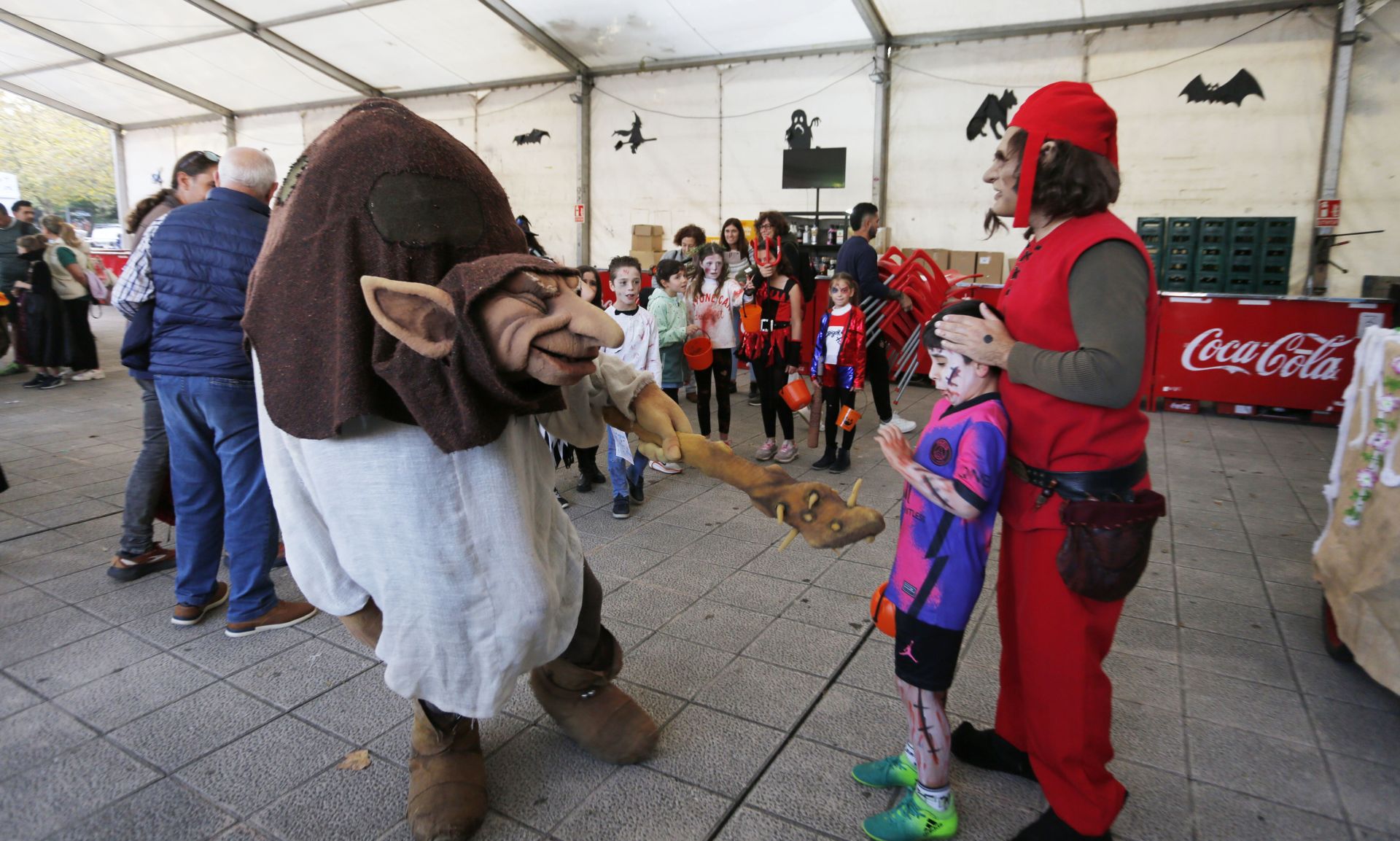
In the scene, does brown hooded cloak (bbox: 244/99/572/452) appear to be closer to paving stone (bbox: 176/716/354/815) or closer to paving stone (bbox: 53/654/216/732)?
paving stone (bbox: 176/716/354/815)

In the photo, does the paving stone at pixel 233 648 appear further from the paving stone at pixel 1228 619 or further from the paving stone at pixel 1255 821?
the paving stone at pixel 1228 619

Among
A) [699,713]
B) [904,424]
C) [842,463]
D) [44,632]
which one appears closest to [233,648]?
[44,632]

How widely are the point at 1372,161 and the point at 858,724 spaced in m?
10.9

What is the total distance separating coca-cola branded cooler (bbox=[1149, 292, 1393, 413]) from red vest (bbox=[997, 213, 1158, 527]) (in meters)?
6.59

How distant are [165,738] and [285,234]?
1.88m

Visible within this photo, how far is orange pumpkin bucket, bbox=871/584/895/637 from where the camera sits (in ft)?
6.84

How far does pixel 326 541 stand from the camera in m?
1.90

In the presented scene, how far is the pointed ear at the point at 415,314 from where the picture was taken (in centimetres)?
147

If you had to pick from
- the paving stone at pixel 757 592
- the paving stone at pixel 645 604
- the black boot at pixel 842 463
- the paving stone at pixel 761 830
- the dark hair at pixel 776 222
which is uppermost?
the dark hair at pixel 776 222

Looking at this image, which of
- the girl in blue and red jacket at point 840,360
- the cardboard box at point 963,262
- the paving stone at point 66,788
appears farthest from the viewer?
the cardboard box at point 963,262

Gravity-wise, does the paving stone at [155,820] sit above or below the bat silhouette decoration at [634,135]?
below

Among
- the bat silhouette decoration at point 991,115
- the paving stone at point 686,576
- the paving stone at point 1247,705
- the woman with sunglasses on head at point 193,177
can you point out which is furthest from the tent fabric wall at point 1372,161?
the woman with sunglasses on head at point 193,177

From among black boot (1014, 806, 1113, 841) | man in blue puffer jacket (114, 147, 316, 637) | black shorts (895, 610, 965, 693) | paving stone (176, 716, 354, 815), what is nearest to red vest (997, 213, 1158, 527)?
black shorts (895, 610, 965, 693)

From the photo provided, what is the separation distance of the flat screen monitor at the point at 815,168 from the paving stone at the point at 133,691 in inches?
400
